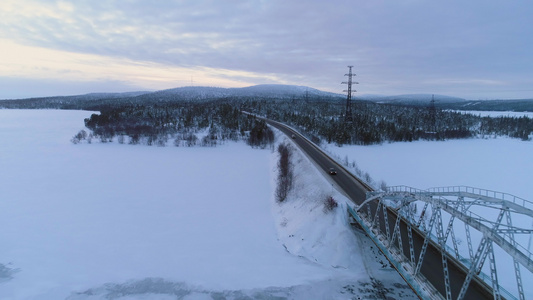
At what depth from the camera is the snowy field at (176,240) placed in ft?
88.5

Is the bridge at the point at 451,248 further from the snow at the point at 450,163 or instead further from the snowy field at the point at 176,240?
the snow at the point at 450,163

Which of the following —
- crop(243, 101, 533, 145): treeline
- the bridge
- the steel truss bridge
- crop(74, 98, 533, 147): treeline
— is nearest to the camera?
the steel truss bridge

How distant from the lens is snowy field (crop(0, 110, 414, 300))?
26969 mm

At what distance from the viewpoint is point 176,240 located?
37.8 m

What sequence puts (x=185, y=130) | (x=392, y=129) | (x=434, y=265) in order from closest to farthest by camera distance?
(x=434, y=265) → (x=392, y=129) → (x=185, y=130)

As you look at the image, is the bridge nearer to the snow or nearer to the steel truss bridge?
the steel truss bridge

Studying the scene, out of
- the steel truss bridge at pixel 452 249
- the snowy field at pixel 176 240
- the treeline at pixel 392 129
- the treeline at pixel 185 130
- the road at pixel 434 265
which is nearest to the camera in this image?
the steel truss bridge at pixel 452 249

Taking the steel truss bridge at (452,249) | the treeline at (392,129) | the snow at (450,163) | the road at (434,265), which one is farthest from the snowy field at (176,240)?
the treeline at (392,129)

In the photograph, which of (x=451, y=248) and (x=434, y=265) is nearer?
(x=434, y=265)

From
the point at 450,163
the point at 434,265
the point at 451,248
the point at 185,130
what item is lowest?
the point at 450,163

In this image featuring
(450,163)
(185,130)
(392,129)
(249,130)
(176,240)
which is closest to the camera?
(176,240)

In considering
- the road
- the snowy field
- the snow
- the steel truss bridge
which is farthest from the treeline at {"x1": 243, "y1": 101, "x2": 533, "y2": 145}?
the steel truss bridge

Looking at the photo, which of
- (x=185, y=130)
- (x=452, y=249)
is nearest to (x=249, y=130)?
(x=185, y=130)

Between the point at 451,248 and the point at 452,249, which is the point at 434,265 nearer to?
the point at 452,249
